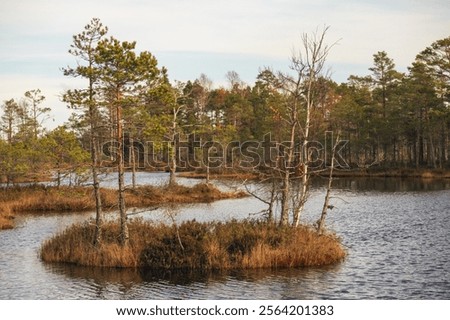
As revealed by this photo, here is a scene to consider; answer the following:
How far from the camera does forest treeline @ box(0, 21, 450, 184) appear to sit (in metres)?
25.1

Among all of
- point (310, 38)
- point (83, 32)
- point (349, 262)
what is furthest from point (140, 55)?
point (349, 262)

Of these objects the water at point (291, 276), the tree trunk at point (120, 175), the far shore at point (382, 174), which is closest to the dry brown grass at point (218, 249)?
the tree trunk at point (120, 175)

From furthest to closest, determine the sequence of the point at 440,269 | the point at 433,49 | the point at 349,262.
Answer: the point at 433,49
the point at 349,262
the point at 440,269

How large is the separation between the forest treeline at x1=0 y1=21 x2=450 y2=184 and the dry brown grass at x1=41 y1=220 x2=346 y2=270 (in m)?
3.59

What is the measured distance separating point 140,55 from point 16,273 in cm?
1073

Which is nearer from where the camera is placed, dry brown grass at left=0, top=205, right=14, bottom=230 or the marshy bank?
dry brown grass at left=0, top=205, right=14, bottom=230

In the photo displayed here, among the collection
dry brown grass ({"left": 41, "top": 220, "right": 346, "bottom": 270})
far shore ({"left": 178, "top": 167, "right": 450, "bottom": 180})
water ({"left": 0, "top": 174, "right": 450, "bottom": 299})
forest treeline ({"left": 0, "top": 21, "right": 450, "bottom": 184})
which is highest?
forest treeline ({"left": 0, "top": 21, "right": 450, "bottom": 184})

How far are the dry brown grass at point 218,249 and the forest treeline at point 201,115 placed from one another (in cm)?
359

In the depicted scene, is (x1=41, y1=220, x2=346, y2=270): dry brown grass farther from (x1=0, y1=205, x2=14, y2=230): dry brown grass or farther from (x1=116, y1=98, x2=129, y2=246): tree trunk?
(x1=0, y1=205, x2=14, y2=230): dry brown grass

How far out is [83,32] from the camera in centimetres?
2575

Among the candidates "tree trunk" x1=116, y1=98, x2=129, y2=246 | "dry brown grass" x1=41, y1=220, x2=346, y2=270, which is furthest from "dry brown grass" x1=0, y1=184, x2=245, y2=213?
"dry brown grass" x1=41, y1=220, x2=346, y2=270

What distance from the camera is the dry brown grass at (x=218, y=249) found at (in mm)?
24203
